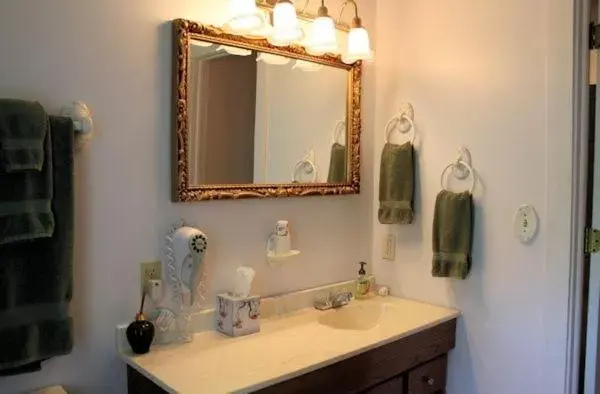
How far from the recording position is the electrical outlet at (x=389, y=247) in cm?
242

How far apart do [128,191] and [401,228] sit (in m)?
1.26

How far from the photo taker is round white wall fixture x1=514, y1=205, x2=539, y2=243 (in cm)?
196

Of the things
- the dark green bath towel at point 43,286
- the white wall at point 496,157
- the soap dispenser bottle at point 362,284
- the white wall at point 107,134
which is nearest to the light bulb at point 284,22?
the white wall at point 107,134

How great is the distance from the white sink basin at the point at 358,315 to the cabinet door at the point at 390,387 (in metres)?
0.29

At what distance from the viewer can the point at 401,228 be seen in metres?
2.39

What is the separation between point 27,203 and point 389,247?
5.19 feet

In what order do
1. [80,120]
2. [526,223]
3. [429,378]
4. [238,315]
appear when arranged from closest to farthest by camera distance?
[80,120], [238,315], [526,223], [429,378]

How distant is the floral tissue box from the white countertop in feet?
0.10

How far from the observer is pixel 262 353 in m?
1.67

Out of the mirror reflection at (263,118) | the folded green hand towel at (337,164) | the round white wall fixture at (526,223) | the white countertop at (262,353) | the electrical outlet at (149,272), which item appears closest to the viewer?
the white countertop at (262,353)

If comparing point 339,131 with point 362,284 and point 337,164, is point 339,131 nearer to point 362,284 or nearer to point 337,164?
A: point 337,164

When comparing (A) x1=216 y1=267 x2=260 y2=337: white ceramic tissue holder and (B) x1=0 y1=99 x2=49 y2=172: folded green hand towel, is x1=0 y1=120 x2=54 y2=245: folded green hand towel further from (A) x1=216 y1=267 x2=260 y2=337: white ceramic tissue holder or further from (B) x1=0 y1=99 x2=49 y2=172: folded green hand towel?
(A) x1=216 y1=267 x2=260 y2=337: white ceramic tissue holder

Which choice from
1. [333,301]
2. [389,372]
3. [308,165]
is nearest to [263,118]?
[308,165]

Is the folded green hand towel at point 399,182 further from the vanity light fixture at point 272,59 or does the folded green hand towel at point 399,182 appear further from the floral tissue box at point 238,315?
the floral tissue box at point 238,315
